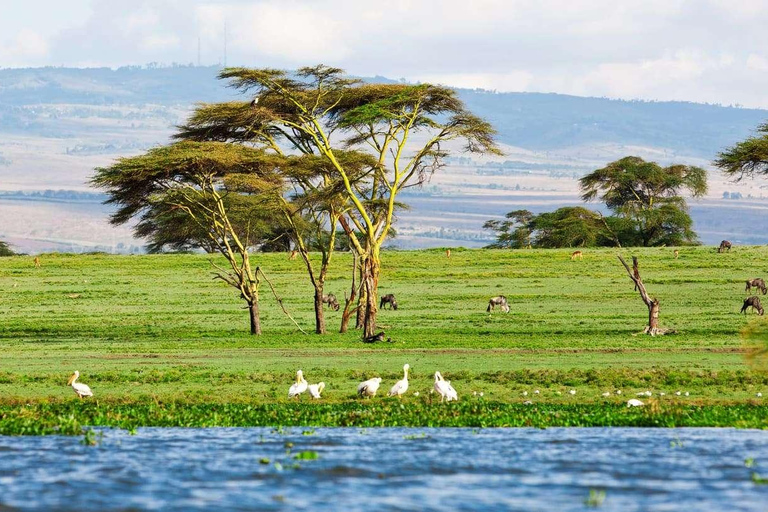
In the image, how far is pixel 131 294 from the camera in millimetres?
58438

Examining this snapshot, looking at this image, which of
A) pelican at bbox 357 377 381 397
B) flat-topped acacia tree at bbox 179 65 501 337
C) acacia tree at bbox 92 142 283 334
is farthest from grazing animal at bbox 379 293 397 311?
pelican at bbox 357 377 381 397

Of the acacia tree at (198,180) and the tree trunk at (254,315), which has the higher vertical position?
the acacia tree at (198,180)

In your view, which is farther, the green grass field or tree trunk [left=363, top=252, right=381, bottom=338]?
tree trunk [left=363, top=252, right=381, bottom=338]

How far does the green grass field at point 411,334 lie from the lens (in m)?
25.7

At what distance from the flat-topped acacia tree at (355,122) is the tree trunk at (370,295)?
0.14ft

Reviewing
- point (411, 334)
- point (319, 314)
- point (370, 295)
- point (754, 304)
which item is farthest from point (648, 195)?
point (370, 295)

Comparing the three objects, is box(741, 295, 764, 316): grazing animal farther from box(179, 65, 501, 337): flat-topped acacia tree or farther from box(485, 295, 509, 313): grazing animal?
box(179, 65, 501, 337): flat-topped acacia tree

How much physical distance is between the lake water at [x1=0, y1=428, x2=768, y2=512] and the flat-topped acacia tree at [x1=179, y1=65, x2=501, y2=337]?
20.8 metres

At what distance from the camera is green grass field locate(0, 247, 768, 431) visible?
2570 centimetres

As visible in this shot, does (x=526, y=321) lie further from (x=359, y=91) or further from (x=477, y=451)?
(x=477, y=451)

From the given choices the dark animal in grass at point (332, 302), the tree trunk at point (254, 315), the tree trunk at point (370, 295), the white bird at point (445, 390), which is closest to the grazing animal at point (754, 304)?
the tree trunk at point (370, 295)

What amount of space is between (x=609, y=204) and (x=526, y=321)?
60.0 metres

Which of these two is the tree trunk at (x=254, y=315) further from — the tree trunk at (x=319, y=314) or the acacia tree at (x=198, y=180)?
the tree trunk at (x=319, y=314)

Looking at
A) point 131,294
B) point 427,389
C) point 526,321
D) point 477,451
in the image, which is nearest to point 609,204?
point 131,294
